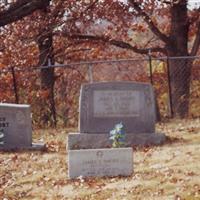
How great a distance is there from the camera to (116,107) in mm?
12883

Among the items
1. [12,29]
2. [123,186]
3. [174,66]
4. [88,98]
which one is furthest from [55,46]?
[123,186]

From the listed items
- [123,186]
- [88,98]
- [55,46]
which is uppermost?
[55,46]

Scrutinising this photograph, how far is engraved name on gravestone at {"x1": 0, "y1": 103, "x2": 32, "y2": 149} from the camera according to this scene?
42.3ft

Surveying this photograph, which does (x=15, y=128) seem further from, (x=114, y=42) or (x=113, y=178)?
(x=114, y=42)

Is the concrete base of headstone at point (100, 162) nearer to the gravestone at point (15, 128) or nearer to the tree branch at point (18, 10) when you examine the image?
the tree branch at point (18, 10)

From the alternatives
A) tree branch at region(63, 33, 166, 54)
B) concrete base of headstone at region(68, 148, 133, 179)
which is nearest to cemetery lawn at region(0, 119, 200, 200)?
concrete base of headstone at region(68, 148, 133, 179)

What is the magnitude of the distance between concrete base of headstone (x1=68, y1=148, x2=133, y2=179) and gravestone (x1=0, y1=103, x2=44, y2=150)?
10.3 feet

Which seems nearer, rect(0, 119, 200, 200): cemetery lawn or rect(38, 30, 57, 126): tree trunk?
rect(0, 119, 200, 200): cemetery lawn

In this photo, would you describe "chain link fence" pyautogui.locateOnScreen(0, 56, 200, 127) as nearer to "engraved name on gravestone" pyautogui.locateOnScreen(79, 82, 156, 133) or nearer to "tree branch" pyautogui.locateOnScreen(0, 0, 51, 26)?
"engraved name on gravestone" pyautogui.locateOnScreen(79, 82, 156, 133)

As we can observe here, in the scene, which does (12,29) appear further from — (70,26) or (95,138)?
(95,138)

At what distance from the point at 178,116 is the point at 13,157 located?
7.38 metres

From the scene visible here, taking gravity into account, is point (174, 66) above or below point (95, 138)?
above

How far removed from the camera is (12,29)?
2269 cm

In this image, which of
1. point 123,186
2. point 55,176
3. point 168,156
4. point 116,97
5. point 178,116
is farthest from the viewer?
point 178,116
